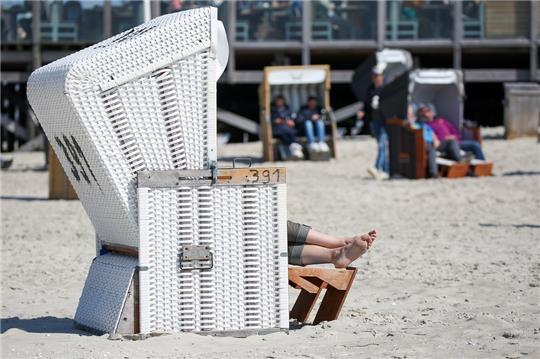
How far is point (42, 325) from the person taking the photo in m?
6.61

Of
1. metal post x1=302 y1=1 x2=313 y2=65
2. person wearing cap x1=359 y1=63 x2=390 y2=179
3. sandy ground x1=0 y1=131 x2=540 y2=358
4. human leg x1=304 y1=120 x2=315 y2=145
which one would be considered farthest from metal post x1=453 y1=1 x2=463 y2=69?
sandy ground x1=0 y1=131 x2=540 y2=358

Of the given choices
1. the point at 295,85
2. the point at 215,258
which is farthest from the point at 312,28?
the point at 215,258

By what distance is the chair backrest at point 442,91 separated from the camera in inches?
698

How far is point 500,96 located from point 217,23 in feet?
64.2

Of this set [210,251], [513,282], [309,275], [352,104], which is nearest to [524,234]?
[513,282]

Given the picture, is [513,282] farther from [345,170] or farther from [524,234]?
[345,170]

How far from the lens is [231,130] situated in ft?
81.9

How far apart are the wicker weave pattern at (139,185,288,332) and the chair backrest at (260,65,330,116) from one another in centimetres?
1368

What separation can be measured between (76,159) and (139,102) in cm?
55

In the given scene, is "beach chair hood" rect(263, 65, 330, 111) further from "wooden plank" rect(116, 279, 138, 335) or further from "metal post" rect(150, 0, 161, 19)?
"wooden plank" rect(116, 279, 138, 335)

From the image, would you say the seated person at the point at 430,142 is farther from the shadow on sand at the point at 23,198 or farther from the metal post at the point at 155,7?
the metal post at the point at 155,7

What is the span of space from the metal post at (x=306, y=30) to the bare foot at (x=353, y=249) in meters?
15.6

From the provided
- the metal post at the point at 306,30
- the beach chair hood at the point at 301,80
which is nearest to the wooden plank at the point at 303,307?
the beach chair hood at the point at 301,80

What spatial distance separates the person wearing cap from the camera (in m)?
16.5
